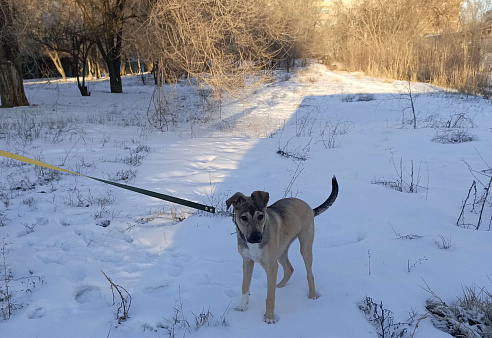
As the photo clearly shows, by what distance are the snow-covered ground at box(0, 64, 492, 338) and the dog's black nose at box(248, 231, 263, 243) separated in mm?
676

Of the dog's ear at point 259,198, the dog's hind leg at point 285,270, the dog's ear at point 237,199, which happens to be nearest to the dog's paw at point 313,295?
the dog's hind leg at point 285,270

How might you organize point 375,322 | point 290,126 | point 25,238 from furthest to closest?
point 290,126 < point 25,238 < point 375,322

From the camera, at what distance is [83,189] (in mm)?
5191

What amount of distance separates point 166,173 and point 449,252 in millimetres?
4523

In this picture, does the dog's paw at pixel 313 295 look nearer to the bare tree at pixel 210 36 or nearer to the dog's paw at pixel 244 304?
the dog's paw at pixel 244 304

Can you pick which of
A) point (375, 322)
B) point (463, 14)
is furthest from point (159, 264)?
point (463, 14)

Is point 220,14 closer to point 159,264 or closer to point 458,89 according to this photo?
point 159,264

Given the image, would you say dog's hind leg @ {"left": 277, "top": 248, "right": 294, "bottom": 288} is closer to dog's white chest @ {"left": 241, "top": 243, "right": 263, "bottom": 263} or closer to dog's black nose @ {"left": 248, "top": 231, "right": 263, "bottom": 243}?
dog's white chest @ {"left": 241, "top": 243, "right": 263, "bottom": 263}

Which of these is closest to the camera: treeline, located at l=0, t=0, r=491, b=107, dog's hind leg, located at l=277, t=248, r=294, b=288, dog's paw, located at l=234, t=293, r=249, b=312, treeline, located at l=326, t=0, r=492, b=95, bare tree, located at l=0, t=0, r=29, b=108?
dog's paw, located at l=234, t=293, r=249, b=312

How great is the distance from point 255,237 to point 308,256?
0.73 metres

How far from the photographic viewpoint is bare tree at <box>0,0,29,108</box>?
11086mm

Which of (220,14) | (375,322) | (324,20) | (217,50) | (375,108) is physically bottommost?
(375,322)

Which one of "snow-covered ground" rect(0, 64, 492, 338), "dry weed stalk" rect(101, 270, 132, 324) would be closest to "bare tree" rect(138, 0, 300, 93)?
"snow-covered ground" rect(0, 64, 492, 338)

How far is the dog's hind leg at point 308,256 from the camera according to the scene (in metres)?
2.84
